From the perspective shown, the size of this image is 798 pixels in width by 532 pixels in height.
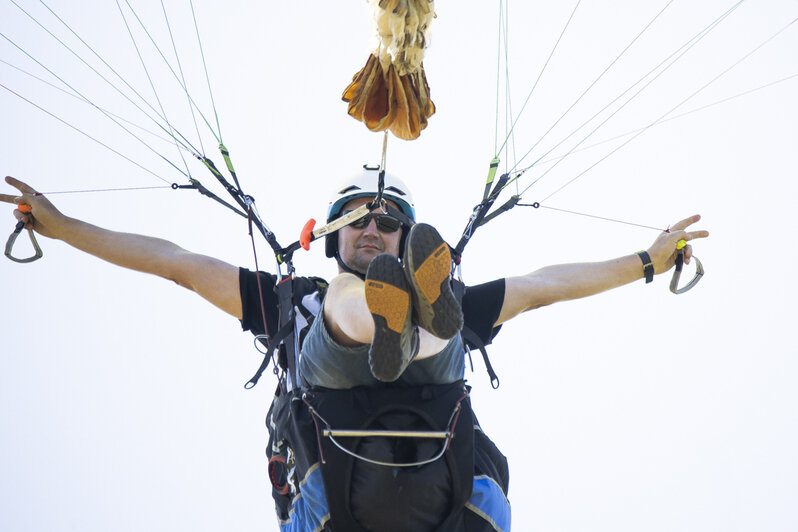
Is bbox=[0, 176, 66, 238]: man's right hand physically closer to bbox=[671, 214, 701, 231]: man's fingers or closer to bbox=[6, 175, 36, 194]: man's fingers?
bbox=[6, 175, 36, 194]: man's fingers

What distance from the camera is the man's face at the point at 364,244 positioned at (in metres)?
4.95

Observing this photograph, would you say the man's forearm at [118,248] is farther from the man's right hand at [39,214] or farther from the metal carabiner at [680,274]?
the metal carabiner at [680,274]

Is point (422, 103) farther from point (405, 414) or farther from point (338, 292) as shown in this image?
point (405, 414)

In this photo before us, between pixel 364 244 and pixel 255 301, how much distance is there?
0.61 meters

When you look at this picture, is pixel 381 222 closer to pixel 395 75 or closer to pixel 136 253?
pixel 395 75

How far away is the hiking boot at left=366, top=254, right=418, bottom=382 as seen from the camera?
351 cm

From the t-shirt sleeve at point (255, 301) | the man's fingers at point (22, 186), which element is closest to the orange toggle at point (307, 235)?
the t-shirt sleeve at point (255, 301)

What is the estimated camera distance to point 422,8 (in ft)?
13.4

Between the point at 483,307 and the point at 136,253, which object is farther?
the point at 483,307

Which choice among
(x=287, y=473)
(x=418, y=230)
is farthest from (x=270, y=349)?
(x=418, y=230)

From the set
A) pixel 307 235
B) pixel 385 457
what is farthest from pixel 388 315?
pixel 307 235

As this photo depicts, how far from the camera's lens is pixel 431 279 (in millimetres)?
3557

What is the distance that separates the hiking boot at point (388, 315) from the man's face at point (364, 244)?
1364 millimetres

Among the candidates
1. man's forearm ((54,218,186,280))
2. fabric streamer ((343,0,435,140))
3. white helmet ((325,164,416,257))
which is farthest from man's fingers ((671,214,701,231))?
man's forearm ((54,218,186,280))
